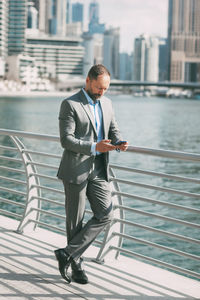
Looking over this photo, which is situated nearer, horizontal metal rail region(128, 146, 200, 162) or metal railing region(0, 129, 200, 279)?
horizontal metal rail region(128, 146, 200, 162)

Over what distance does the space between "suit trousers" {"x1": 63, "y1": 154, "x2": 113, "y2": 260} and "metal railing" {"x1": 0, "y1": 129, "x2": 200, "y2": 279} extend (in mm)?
399

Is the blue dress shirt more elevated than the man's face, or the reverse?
the man's face

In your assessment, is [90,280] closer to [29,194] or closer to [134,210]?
[134,210]

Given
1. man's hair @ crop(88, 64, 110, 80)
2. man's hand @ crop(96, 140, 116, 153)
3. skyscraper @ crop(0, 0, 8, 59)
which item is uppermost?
skyscraper @ crop(0, 0, 8, 59)

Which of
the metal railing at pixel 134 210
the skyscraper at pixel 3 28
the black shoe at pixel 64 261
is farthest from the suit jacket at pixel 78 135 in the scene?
the skyscraper at pixel 3 28

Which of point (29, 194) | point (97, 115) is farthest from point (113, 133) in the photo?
point (29, 194)

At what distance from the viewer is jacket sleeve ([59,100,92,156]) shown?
360 cm

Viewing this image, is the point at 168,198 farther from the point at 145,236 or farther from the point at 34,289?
the point at 34,289

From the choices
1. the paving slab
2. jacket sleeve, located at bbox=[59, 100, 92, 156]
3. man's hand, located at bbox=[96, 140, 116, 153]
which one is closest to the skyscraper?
the paving slab

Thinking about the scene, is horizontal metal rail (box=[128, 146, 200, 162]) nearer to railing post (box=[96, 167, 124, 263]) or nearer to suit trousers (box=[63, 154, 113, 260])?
suit trousers (box=[63, 154, 113, 260])

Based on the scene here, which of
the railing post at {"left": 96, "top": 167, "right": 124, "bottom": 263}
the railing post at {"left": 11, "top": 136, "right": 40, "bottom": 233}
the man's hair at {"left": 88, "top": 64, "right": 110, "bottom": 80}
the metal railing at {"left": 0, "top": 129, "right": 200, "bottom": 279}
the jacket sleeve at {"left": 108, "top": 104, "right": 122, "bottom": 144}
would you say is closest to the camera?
the man's hair at {"left": 88, "top": 64, "right": 110, "bottom": 80}

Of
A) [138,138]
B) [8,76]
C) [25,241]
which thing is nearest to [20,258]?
[25,241]

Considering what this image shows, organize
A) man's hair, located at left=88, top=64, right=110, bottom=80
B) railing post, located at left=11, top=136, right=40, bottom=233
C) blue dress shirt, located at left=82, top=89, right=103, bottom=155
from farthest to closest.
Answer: railing post, located at left=11, top=136, right=40, bottom=233 < blue dress shirt, located at left=82, top=89, right=103, bottom=155 < man's hair, located at left=88, top=64, right=110, bottom=80

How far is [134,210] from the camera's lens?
171 inches
